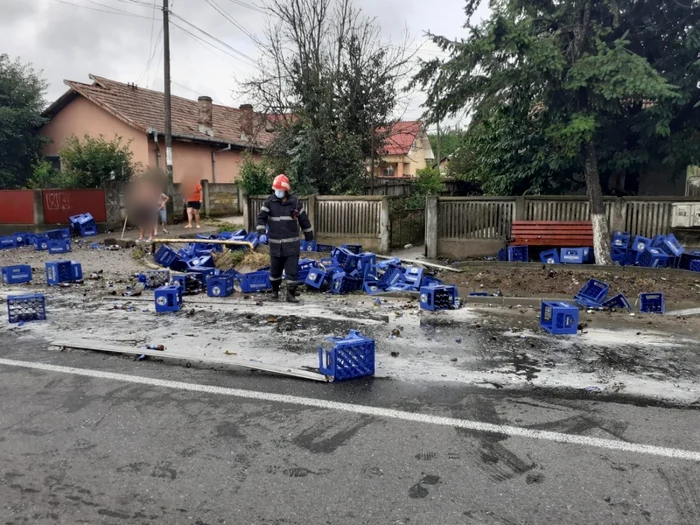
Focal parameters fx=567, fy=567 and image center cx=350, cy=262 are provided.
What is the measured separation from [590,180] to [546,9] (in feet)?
12.1

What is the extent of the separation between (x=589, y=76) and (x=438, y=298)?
4.99 m

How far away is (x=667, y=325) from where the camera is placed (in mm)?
7555

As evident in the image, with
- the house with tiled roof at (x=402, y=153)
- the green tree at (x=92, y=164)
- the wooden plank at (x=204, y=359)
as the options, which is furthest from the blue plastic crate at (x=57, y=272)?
the house with tiled roof at (x=402, y=153)

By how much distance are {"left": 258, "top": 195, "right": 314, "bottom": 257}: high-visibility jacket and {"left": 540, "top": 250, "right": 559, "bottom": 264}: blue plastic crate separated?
581cm

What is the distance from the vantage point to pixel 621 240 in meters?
12.1

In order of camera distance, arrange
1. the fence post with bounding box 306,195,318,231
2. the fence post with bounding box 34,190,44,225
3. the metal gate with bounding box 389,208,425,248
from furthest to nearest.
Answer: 1. the fence post with bounding box 34,190,44,225
2. the fence post with bounding box 306,195,318,231
3. the metal gate with bounding box 389,208,425,248

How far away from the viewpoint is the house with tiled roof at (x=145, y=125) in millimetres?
23625

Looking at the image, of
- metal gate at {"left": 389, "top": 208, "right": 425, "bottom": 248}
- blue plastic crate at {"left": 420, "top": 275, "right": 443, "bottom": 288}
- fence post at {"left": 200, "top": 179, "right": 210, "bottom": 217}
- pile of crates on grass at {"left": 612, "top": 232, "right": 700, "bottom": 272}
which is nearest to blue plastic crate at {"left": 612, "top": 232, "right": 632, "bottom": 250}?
pile of crates on grass at {"left": 612, "top": 232, "right": 700, "bottom": 272}

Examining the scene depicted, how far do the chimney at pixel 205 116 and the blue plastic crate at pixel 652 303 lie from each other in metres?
23.5

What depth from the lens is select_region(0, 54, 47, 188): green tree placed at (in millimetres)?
22562

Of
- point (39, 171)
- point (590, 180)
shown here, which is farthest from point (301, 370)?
point (39, 171)

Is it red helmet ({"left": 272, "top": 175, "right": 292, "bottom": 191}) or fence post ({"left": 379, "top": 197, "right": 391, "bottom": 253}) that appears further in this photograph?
fence post ({"left": 379, "top": 197, "right": 391, "bottom": 253})

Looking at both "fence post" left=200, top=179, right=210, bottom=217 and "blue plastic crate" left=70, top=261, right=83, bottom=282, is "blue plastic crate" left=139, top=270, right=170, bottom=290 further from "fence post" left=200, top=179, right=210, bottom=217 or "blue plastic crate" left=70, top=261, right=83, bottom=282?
"fence post" left=200, top=179, right=210, bottom=217

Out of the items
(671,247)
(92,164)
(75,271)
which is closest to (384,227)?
(671,247)
